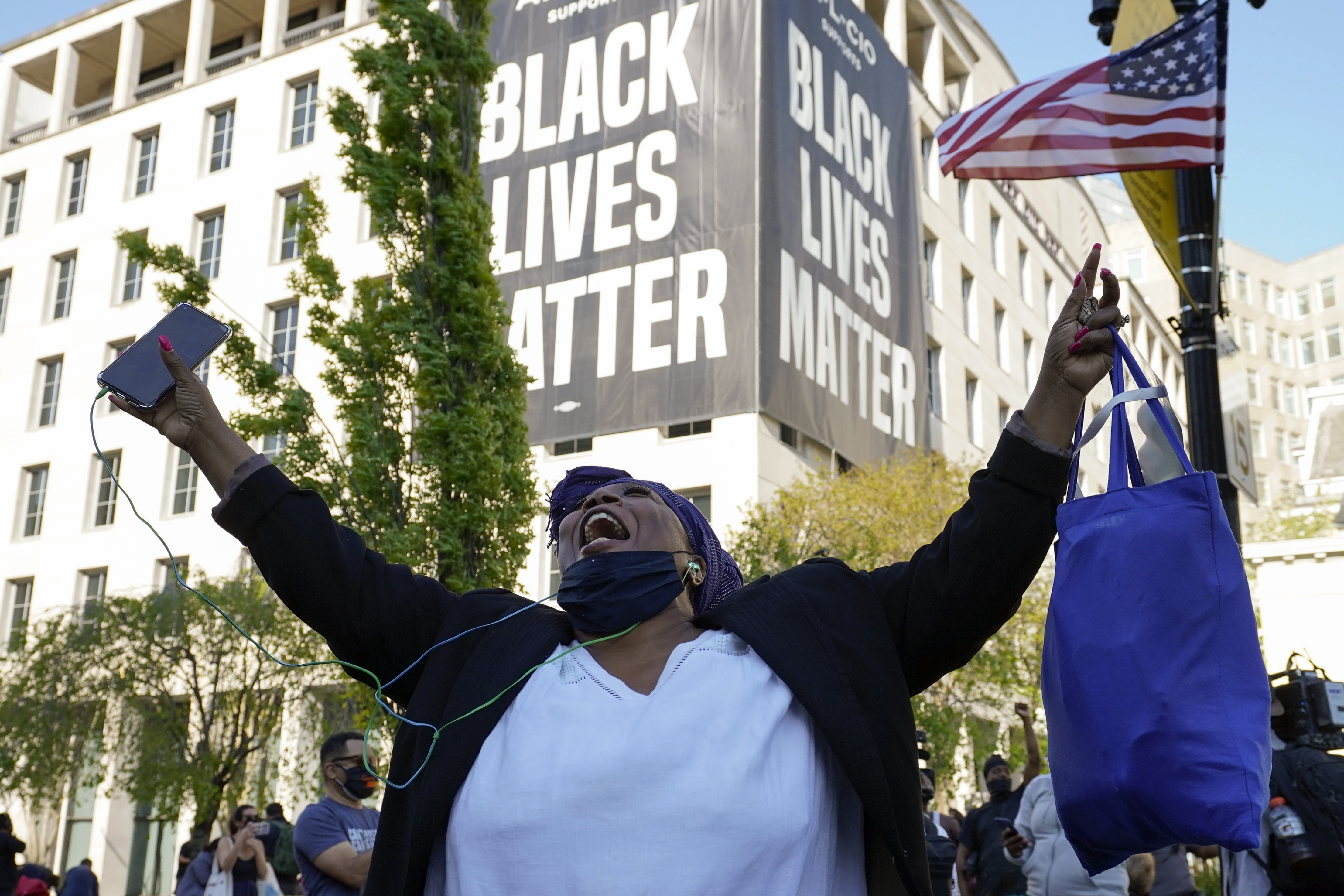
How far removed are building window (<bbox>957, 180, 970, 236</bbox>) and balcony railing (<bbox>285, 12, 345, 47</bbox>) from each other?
19493 millimetres

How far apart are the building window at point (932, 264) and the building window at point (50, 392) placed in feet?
85.3

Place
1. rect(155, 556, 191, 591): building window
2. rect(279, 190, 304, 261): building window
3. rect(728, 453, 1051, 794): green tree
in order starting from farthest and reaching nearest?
1. rect(279, 190, 304, 261): building window
2. rect(155, 556, 191, 591): building window
3. rect(728, 453, 1051, 794): green tree

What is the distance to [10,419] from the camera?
41000 mm

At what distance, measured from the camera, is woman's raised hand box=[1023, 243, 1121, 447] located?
2605 millimetres

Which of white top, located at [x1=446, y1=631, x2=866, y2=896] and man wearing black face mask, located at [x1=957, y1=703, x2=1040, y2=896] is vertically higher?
white top, located at [x1=446, y1=631, x2=866, y2=896]

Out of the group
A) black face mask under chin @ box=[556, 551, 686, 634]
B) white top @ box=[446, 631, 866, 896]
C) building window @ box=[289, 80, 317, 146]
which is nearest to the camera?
white top @ box=[446, 631, 866, 896]

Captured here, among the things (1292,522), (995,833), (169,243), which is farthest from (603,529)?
(1292,522)

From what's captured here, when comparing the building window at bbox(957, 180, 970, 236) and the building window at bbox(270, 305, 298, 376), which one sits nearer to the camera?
the building window at bbox(270, 305, 298, 376)

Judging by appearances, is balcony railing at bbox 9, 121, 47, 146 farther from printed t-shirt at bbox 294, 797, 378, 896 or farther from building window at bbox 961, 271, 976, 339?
printed t-shirt at bbox 294, 797, 378, 896

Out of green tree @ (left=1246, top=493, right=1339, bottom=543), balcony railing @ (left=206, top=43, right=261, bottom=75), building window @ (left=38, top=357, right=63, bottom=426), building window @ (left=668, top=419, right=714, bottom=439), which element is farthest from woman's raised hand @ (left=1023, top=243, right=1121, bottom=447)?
building window @ (left=38, top=357, right=63, bottom=426)

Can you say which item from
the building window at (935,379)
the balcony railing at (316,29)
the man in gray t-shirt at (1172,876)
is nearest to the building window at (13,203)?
the balcony railing at (316,29)

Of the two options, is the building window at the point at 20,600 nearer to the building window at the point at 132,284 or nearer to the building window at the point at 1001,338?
the building window at the point at 132,284

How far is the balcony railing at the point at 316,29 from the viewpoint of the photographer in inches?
1543

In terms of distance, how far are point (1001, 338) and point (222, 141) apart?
25.5 meters
